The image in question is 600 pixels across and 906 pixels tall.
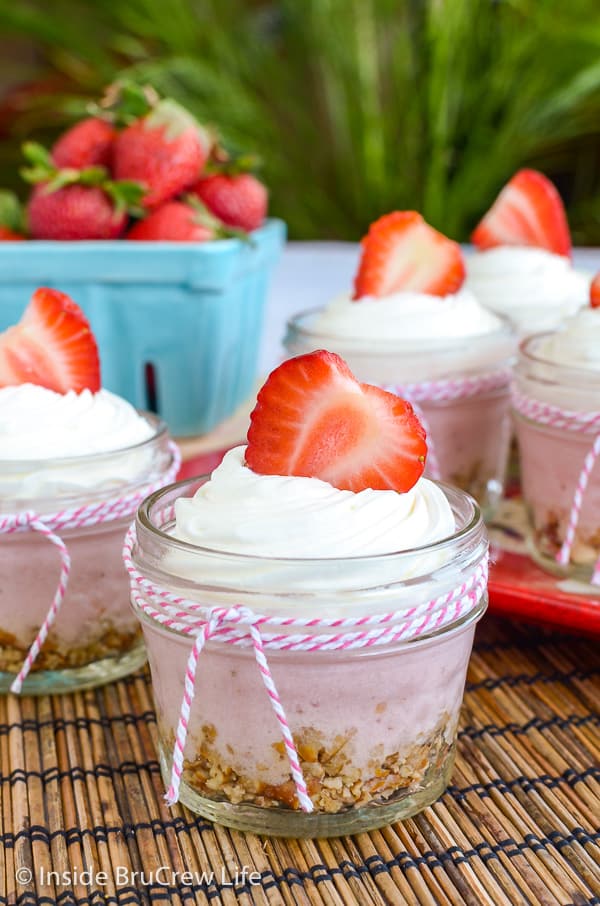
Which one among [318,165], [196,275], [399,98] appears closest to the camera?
[196,275]

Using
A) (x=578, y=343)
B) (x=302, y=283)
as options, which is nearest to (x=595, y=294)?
(x=578, y=343)

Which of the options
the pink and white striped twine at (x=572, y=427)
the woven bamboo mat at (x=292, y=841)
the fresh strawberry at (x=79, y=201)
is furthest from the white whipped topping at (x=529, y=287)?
the woven bamboo mat at (x=292, y=841)

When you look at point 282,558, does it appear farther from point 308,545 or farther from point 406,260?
point 406,260

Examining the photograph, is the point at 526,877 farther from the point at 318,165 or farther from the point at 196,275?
the point at 318,165

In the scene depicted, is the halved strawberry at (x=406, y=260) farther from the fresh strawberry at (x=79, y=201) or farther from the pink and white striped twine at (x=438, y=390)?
the fresh strawberry at (x=79, y=201)

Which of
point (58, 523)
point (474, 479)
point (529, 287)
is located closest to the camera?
point (58, 523)

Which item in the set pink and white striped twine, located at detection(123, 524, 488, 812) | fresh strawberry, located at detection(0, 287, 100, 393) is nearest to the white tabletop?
fresh strawberry, located at detection(0, 287, 100, 393)

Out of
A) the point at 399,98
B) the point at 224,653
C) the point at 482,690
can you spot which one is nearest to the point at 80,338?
the point at 224,653
